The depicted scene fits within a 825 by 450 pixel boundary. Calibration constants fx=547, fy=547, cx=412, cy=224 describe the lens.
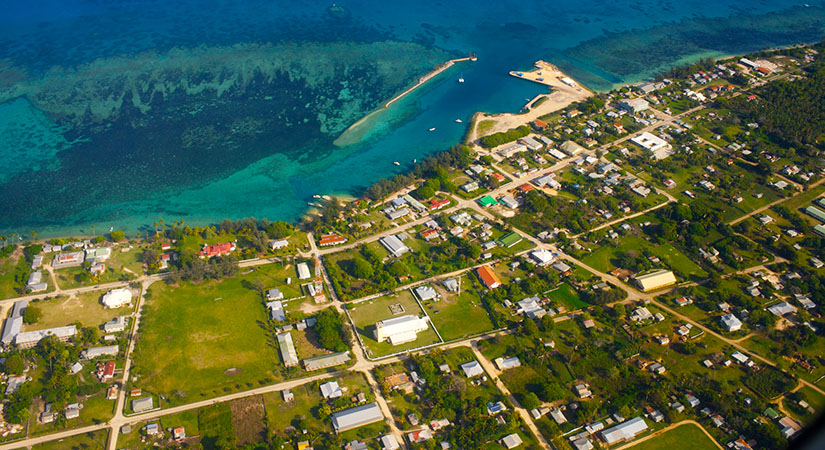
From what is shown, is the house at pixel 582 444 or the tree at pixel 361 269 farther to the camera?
the tree at pixel 361 269

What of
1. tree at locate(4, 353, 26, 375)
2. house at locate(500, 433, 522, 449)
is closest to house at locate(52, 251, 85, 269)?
tree at locate(4, 353, 26, 375)

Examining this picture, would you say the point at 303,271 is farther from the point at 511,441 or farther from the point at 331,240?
the point at 511,441

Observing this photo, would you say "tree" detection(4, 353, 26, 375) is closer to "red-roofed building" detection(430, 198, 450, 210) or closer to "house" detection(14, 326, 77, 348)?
"house" detection(14, 326, 77, 348)

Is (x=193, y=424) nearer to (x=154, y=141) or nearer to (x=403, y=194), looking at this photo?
(x=403, y=194)

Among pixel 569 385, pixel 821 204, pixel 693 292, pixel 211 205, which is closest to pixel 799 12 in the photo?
pixel 821 204

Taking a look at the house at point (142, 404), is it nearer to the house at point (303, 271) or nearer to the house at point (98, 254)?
the house at point (303, 271)

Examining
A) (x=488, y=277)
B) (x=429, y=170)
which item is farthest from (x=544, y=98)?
(x=488, y=277)

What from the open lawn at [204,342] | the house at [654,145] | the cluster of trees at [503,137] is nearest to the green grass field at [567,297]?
the open lawn at [204,342]
